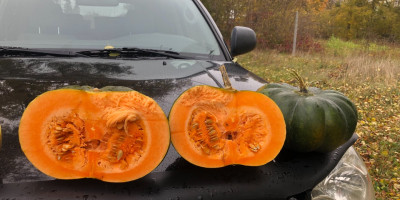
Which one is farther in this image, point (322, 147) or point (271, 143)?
point (322, 147)

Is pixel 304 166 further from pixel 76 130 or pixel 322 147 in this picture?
pixel 76 130

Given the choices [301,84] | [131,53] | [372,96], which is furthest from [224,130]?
[372,96]


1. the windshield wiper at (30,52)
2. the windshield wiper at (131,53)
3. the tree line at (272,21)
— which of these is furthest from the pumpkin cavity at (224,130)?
the tree line at (272,21)

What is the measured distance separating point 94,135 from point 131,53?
140cm

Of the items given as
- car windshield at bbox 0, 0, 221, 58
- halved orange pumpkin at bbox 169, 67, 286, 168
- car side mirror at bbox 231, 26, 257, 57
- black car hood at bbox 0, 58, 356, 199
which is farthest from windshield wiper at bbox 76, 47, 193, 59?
halved orange pumpkin at bbox 169, 67, 286, 168

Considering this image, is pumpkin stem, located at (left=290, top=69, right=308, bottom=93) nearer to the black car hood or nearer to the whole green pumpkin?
the whole green pumpkin

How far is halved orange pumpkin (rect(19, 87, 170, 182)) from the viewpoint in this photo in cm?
98

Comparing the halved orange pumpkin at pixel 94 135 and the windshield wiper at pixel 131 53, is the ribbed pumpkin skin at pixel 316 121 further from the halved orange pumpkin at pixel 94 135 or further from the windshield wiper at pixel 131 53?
the windshield wiper at pixel 131 53

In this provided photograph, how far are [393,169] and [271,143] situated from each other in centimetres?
312

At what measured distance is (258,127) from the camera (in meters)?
1.17

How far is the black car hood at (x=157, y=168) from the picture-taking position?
1026 millimetres

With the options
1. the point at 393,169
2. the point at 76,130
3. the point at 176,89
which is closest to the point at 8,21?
the point at 176,89

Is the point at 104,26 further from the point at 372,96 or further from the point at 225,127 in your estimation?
the point at 372,96

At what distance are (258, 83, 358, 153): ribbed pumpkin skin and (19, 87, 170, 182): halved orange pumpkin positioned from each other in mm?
605
